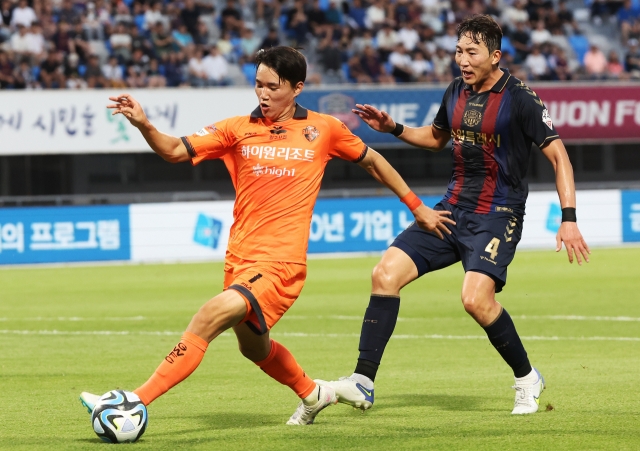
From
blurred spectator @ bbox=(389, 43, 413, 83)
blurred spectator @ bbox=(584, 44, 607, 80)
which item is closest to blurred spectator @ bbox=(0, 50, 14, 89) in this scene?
blurred spectator @ bbox=(389, 43, 413, 83)

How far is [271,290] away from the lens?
5.62m

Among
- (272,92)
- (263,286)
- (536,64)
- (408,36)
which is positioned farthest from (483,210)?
(408,36)

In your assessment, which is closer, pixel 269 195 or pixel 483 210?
pixel 269 195

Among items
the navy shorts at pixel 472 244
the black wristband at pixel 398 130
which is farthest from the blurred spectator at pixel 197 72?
the navy shorts at pixel 472 244

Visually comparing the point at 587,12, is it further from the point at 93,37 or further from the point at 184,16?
the point at 93,37

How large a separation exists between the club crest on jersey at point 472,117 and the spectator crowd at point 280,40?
61.7ft

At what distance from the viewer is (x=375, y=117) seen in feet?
22.7

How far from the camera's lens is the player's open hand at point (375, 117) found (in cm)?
688

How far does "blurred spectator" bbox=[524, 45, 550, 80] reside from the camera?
2739 centimetres

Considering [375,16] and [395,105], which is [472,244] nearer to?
[395,105]

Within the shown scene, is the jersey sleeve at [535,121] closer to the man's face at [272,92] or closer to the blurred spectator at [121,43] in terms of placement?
the man's face at [272,92]

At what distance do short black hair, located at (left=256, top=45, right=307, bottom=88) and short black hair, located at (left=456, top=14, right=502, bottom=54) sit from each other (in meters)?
1.25

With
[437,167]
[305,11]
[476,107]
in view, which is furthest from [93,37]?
[476,107]

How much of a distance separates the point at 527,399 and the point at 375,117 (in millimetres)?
1960
